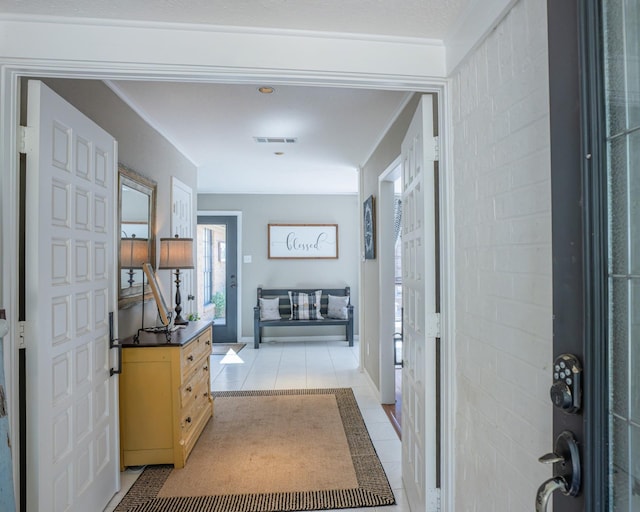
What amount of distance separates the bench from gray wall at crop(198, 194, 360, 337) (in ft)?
0.49

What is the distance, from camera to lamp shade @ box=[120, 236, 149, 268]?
8.46 ft

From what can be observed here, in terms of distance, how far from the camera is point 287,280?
6293mm

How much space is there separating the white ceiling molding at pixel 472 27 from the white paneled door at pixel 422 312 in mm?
235

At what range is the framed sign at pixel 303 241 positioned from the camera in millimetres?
6266

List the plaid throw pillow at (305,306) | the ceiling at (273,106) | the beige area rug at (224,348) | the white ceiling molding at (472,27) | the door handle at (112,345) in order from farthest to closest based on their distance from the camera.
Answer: the plaid throw pillow at (305,306) < the beige area rug at (224,348) < the door handle at (112,345) < the ceiling at (273,106) < the white ceiling molding at (472,27)

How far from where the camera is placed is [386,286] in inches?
141

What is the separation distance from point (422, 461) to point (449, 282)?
84 cm

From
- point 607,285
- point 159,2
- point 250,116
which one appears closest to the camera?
point 607,285

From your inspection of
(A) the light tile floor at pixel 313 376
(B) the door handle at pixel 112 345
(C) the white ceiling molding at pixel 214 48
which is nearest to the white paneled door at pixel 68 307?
(B) the door handle at pixel 112 345

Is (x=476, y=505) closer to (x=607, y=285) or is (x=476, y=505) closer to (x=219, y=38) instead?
(x=607, y=285)

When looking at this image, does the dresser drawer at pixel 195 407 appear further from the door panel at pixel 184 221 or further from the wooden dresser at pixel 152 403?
the door panel at pixel 184 221

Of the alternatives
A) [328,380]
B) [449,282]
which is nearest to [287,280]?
A: [328,380]

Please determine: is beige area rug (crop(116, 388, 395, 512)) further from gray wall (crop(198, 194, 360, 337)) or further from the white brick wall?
gray wall (crop(198, 194, 360, 337))

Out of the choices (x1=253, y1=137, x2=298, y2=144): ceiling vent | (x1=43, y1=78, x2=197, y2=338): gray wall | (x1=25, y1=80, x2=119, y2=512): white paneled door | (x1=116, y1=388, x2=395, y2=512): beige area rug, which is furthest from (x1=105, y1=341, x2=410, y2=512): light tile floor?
(x1=253, y1=137, x2=298, y2=144): ceiling vent
